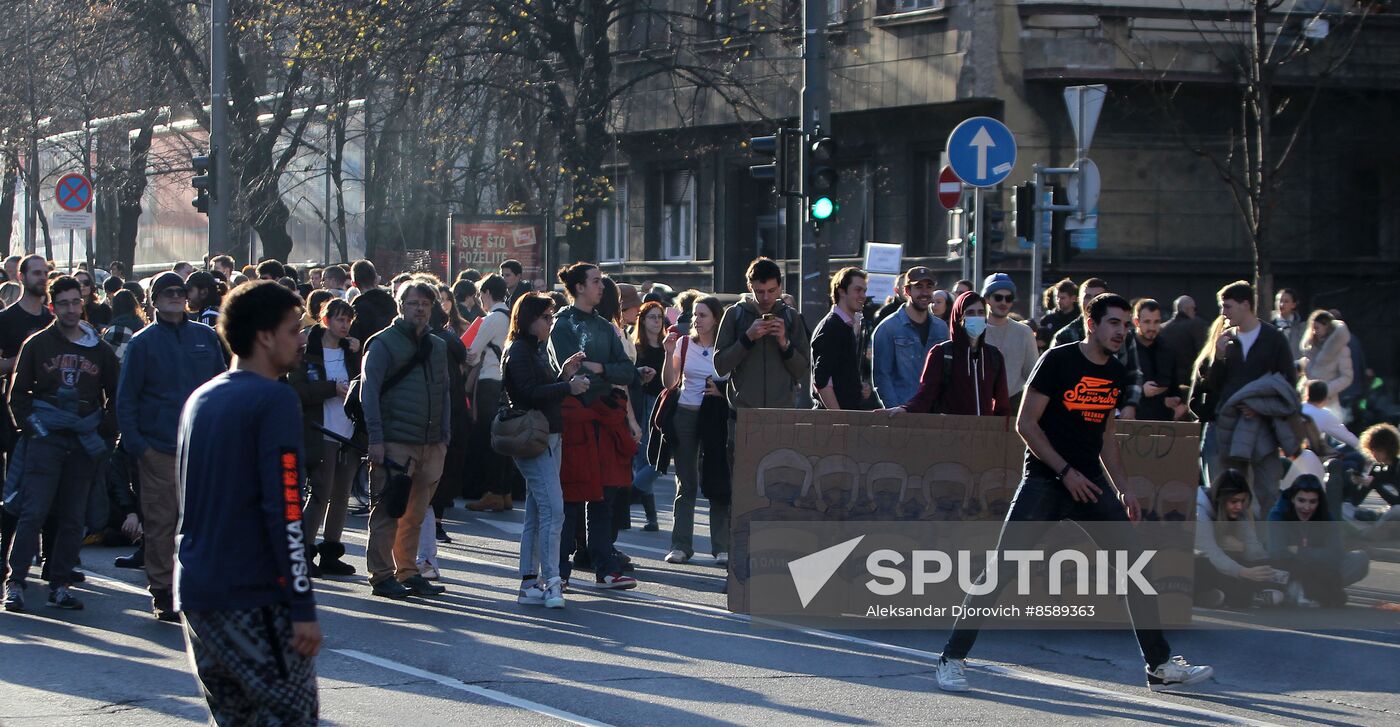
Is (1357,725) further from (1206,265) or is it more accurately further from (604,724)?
(1206,265)

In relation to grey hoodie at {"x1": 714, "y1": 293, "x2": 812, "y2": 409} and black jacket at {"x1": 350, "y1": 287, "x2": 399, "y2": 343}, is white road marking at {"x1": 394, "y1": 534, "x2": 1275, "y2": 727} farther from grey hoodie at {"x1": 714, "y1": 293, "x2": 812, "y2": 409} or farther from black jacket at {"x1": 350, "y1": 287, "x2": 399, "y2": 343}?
black jacket at {"x1": 350, "y1": 287, "x2": 399, "y2": 343}

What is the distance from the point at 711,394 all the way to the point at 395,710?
4534 millimetres

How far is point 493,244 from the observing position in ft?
76.8

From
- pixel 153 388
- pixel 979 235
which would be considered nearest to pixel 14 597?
pixel 153 388

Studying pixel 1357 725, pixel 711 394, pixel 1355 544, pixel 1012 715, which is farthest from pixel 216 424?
pixel 1355 544

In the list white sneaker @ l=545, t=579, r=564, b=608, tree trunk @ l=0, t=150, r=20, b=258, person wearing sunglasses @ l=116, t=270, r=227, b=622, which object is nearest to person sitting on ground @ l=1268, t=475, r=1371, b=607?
white sneaker @ l=545, t=579, r=564, b=608

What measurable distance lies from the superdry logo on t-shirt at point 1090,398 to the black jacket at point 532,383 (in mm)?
3008

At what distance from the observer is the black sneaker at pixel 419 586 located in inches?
401

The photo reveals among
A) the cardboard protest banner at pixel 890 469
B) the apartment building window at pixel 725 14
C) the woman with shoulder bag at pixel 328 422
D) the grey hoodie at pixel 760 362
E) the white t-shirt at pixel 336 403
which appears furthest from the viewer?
the apartment building window at pixel 725 14

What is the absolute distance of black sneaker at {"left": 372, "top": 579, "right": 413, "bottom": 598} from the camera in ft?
33.3

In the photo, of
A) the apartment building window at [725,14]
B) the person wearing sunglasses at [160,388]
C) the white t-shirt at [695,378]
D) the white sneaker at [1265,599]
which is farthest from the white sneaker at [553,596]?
the apartment building window at [725,14]

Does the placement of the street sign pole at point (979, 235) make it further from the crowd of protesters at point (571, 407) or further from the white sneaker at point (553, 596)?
the white sneaker at point (553, 596)

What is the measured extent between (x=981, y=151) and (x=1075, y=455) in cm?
886

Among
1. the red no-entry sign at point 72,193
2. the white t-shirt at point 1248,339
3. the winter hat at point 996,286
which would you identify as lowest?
the white t-shirt at point 1248,339
